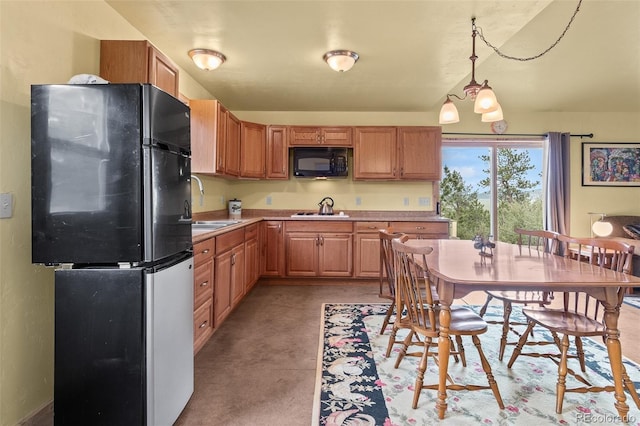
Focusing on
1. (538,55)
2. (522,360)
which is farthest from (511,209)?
(522,360)

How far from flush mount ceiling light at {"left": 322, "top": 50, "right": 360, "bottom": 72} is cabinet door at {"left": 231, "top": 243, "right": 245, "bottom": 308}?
1.95 meters

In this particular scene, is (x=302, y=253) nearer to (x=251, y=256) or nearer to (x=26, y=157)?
(x=251, y=256)

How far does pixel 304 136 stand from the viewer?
464 centimetres

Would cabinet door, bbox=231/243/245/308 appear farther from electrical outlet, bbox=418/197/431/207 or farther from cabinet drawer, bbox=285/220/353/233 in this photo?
electrical outlet, bbox=418/197/431/207

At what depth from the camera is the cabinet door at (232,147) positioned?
380 centimetres

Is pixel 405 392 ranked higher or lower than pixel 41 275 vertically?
lower

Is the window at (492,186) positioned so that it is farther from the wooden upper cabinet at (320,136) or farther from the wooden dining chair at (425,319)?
the wooden dining chair at (425,319)

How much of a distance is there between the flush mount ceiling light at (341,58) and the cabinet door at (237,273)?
195 cm

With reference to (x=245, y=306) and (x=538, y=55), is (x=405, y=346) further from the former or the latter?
(x=538, y=55)

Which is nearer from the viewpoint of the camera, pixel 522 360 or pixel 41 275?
pixel 41 275

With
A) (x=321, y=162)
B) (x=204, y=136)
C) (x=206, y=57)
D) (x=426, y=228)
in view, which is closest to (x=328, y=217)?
(x=321, y=162)

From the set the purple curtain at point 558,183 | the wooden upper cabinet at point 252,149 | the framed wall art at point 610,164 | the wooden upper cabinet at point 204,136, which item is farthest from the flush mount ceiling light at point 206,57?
the framed wall art at point 610,164

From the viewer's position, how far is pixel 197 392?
195cm

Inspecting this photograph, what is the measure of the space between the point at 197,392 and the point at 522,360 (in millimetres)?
2181
